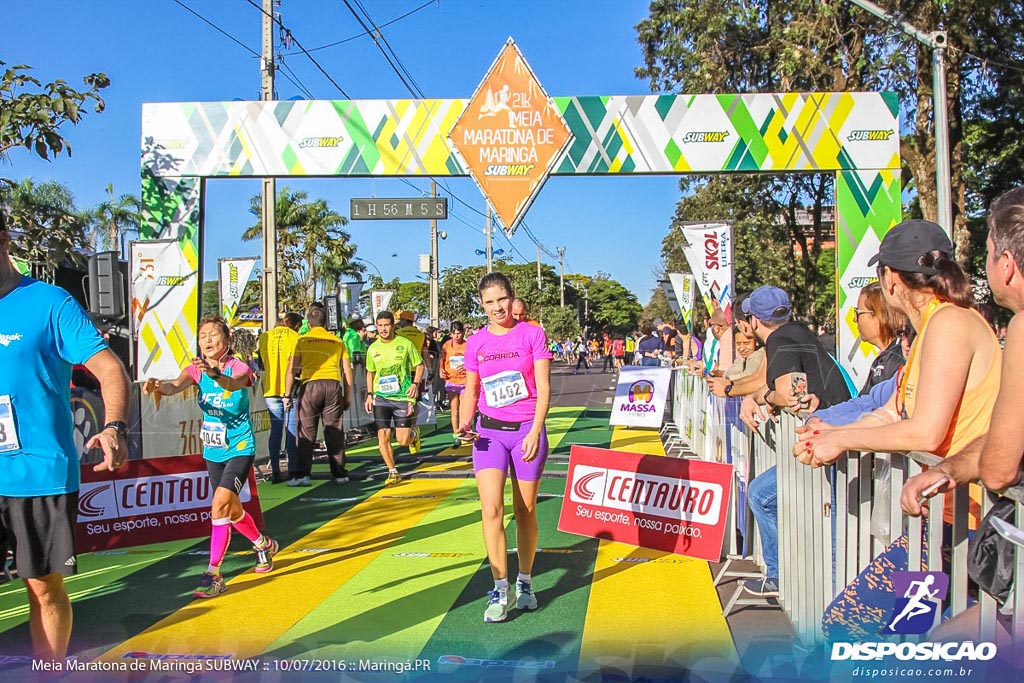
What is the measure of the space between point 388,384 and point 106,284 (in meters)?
3.26

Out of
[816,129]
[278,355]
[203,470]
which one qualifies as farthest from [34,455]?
[816,129]

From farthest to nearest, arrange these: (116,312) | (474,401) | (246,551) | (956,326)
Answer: (116,312) → (246,551) → (474,401) → (956,326)

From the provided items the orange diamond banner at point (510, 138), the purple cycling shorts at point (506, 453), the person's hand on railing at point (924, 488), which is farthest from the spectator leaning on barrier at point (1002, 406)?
the orange diamond banner at point (510, 138)

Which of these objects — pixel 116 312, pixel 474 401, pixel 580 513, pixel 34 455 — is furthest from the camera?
pixel 116 312

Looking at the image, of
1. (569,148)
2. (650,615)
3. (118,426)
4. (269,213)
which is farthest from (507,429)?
(269,213)

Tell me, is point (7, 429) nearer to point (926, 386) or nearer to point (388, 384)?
point (926, 386)

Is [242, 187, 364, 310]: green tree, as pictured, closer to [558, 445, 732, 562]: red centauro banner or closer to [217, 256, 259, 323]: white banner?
[217, 256, 259, 323]: white banner

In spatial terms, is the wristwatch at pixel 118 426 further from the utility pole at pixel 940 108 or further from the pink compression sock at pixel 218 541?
the utility pole at pixel 940 108

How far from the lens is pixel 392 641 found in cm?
478

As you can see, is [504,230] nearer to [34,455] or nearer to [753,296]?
[753,296]

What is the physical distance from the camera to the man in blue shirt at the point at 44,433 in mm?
3484

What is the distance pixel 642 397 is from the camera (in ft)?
48.2

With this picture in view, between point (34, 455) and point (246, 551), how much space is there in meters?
3.74

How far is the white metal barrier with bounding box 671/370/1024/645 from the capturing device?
2910 mm
